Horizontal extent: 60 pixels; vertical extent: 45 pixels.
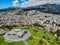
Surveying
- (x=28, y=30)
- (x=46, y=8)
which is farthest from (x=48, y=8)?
(x=28, y=30)

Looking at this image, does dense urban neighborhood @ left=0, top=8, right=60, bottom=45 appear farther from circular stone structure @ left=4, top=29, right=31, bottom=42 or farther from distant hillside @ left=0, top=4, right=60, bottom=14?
distant hillside @ left=0, top=4, right=60, bottom=14

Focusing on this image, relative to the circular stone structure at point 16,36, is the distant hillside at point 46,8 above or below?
above

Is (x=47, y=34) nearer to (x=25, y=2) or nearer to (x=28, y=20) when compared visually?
(x=28, y=20)

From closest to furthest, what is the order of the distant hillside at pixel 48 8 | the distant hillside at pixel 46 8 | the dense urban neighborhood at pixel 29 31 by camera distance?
1. the dense urban neighborhood at pixel 29 31
2. the distant hillside at pixel 46 8
3. the distant hillside at pixel 48 8

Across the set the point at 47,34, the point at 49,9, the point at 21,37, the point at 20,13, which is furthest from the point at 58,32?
the point at 49,9

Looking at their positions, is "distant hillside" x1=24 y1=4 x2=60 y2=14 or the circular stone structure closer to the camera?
the circular stone structure

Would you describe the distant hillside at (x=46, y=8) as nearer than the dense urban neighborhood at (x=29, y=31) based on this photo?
No

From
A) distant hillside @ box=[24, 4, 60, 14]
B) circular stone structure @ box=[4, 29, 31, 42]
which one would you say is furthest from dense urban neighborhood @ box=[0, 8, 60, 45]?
distant hillside @ box=[24, 4, 60, 14]

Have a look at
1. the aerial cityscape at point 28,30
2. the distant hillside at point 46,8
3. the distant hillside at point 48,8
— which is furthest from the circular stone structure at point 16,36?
the distant hillside at point 48,8

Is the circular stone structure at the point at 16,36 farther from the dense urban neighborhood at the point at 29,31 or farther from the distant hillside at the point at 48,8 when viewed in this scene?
A: the distant hillside at the point at 48,8

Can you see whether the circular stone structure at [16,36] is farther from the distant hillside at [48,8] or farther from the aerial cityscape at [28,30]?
the distant hillside at [48,8]

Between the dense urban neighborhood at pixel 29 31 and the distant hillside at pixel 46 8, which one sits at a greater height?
the distant hillside at pixel 46 8

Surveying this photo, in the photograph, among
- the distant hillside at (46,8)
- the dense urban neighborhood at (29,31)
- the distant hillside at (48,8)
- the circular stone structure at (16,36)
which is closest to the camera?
the dense urban neighborhood at (29,31)

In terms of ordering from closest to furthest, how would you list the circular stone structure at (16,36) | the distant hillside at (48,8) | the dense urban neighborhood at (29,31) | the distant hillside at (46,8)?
the dense urban neighborhood at (29,31) → the circular stone structure at (16,36) → the distant hillside at (46,8) → the distant hillside at (48,8)
